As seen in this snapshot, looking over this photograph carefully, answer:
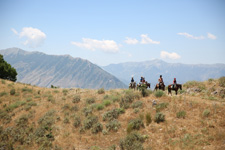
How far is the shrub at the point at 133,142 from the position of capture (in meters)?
11.2

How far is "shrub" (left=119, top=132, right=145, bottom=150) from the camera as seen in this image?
1118 centimetres

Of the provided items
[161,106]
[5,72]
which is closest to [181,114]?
[161,106]

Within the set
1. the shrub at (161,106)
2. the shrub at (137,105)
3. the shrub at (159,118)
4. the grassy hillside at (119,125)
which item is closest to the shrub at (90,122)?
the grassy hillside at (119,125)

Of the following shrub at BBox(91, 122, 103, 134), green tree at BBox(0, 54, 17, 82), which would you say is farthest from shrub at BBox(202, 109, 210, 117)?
green tree at BBox(0, 54, 17, 82)

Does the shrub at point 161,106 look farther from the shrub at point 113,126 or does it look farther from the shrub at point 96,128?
the shrub at point 96,128

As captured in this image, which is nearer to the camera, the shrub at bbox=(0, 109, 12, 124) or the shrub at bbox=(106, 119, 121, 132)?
the shrub at bbox=(106, 119, 121, 132)

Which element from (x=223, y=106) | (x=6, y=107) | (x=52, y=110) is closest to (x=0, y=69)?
(x=6, y=107)

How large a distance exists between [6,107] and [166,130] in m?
23.0

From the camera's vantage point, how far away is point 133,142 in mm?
11750

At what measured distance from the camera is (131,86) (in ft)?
97.6

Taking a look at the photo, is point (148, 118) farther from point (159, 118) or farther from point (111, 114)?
point (111, 114)

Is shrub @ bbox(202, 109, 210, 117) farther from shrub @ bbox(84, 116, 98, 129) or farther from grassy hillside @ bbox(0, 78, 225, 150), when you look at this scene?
shrub @ bbox(84, 116, 98, 129)

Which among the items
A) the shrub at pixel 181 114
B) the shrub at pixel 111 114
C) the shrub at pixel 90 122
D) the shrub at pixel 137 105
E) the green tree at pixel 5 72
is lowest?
the shrub at pixel 90 122

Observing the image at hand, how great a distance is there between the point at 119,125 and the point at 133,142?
344 centimetres
